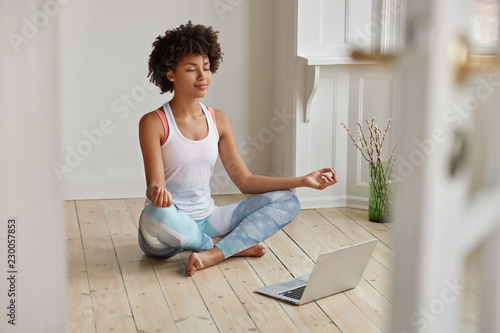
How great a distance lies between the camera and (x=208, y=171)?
291 centimetres

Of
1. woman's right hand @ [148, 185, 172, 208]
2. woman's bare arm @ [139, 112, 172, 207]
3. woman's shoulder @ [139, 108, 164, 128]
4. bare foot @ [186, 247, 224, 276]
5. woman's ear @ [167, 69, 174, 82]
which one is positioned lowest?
bare foot @ [186, 247, 224, 276]

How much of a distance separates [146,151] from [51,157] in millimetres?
1378

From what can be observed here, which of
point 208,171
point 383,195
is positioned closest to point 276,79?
point 383,195

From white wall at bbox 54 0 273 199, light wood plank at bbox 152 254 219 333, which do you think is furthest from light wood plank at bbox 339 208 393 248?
light wood plank at bbox 152 254 219 333

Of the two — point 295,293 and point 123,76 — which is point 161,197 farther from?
point 123,76

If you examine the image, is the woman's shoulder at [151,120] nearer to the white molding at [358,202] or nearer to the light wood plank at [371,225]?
the light wood plank at [371,225]

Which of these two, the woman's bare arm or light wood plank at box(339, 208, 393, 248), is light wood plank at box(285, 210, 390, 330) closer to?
light wood plank at box(339, 208, 393, 248)

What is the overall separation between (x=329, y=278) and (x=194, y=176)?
73 centimetres

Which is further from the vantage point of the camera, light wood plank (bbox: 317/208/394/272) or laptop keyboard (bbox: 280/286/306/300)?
light wood plank (bbox: 317/208/394/272)

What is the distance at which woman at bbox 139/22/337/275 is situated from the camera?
8.96 ft

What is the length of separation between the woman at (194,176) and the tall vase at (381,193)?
0.66 metres

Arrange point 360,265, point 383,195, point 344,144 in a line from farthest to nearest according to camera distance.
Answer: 1. point 344,144
2. point 383,195
3. point 360,265

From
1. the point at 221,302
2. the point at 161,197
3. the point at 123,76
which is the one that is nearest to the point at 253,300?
the point at 221,302

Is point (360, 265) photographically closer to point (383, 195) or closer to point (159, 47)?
point (383, 195)
